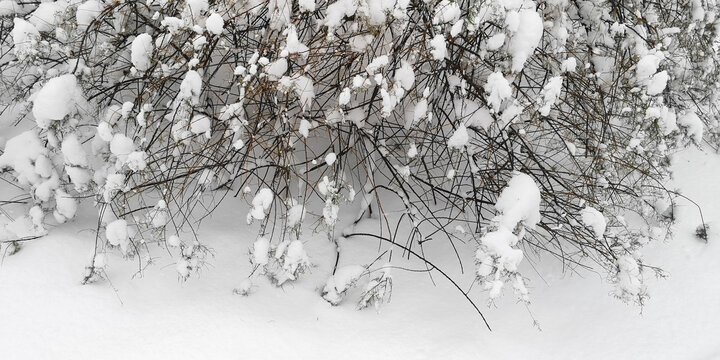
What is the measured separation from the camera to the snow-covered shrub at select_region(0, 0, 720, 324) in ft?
8.61

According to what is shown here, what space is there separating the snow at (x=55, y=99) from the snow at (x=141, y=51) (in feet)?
1.35

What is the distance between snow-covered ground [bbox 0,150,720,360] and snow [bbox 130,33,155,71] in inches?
44.9

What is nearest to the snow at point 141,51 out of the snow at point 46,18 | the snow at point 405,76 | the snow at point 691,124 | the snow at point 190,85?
the snow at point 190,85

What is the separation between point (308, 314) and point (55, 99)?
1.75 metres

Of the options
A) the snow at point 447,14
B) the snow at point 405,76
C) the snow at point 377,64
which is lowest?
the snow at point 377,64

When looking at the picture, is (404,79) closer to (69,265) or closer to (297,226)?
(297,226)

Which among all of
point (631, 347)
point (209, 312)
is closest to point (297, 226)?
point (209, 312)

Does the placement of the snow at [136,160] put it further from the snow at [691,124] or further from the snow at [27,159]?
the snow at [691,124]

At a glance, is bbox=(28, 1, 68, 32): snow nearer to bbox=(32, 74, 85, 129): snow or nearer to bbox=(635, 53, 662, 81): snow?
bbox=(32, 74, 85, 129): snow

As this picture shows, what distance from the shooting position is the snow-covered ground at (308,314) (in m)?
2.76

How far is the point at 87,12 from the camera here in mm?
2926

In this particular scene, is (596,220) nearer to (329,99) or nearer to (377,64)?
(377,64)

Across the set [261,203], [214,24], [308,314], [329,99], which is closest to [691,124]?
[329,99]

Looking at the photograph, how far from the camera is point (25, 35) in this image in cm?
281
